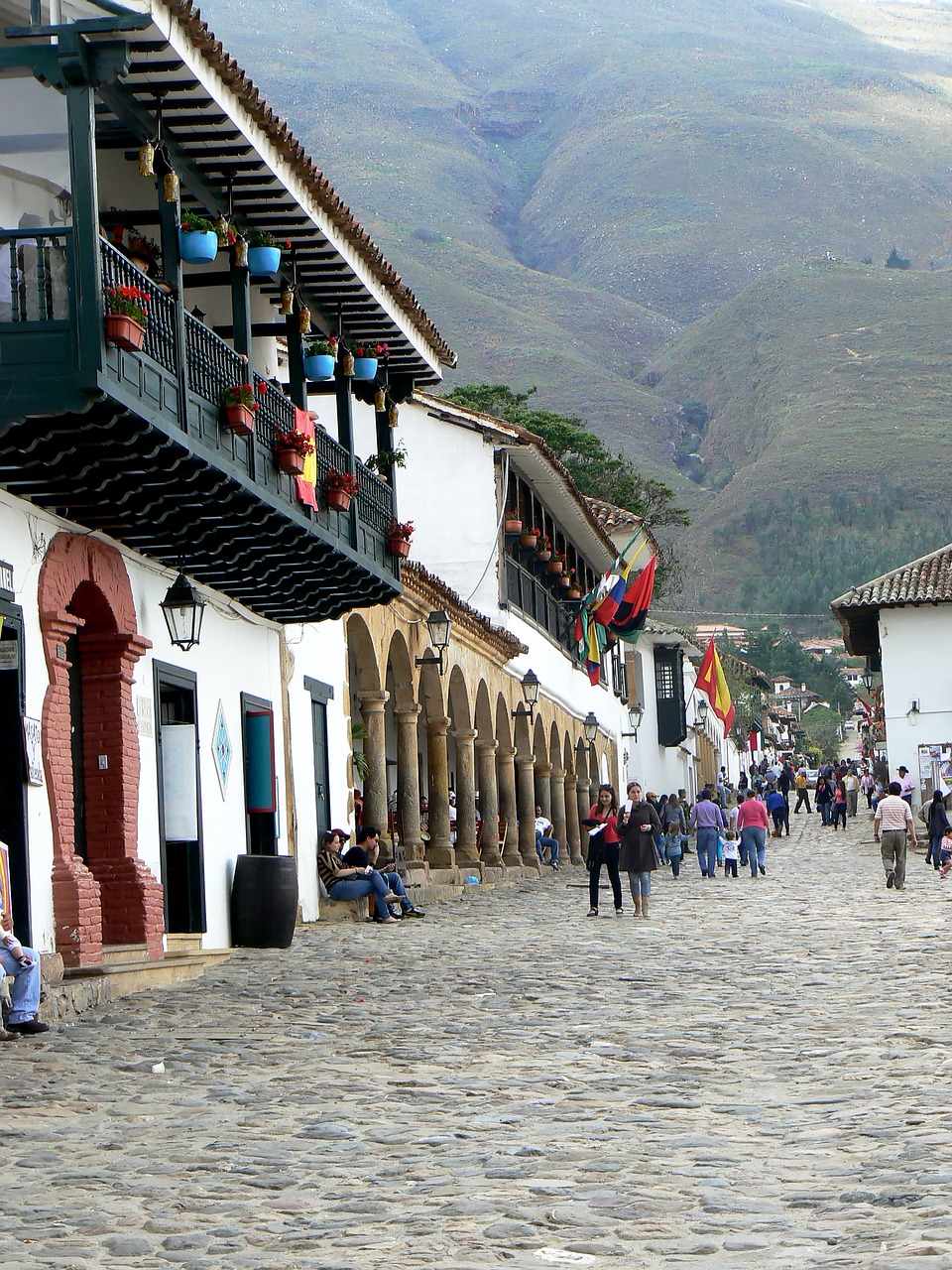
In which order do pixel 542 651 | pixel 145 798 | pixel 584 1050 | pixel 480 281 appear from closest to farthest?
pixel 584 1050, pixel 145 798, pixel 542 651, pixel 480 281

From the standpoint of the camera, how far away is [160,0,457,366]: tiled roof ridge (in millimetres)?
11875

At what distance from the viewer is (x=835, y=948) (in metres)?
15.6

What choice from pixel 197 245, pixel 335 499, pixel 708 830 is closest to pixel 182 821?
pixel 335 499

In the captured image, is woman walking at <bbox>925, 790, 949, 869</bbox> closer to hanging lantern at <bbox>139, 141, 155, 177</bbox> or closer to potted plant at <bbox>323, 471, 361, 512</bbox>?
potted plant at <bbox>323, 471, 361, 512</bbox>

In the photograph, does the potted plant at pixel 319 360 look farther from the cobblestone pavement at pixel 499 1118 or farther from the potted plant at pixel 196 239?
the cobblestone pavement at pixel 499 1118

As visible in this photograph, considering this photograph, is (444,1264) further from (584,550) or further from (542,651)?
(584,550)

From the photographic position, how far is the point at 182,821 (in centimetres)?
1603

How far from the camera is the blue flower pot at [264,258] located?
572 inches

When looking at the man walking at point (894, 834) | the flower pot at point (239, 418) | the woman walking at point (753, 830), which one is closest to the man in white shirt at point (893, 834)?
the man walking at point (894, 834)

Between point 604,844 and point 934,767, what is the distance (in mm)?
24211

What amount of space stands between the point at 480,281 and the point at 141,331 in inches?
7296

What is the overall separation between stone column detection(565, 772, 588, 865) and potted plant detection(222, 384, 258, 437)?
27.5 meters

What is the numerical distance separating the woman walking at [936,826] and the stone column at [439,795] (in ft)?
23.4

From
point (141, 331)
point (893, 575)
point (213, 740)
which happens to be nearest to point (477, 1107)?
point (141, 331)
